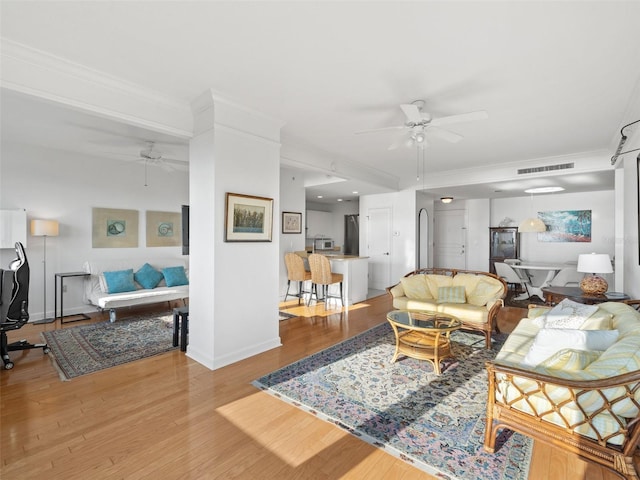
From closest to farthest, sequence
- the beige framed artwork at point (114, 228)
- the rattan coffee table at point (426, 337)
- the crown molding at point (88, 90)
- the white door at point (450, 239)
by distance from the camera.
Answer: the crown molding at point (88, 90)
the rattan coffee table at point (426, 337)
the beige framed artwork at point (114, 228)
the white door at point (450, 239)

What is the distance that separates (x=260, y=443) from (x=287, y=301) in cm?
433

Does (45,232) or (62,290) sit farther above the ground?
(45,232)

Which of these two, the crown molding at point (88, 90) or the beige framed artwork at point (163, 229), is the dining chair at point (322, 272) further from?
the crown molding at point (88, 90)

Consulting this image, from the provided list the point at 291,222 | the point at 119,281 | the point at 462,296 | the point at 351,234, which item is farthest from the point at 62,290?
the point at 351,234

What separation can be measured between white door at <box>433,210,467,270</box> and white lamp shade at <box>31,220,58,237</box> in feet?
30.0

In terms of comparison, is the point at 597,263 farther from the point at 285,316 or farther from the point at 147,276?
the point at 147,276

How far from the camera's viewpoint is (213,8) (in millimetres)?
1931

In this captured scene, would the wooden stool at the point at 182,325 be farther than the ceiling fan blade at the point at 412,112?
Yes

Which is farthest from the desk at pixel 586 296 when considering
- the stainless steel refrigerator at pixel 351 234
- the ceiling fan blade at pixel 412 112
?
the stainless steel refrigerator at pixel 351 234

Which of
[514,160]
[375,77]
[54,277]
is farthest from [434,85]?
[54,277]

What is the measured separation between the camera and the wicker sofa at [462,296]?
381cm

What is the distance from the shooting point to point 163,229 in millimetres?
6188

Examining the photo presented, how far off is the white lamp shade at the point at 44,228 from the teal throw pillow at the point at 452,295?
586 cm

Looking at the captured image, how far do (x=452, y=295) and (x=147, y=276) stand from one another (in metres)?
5.15
